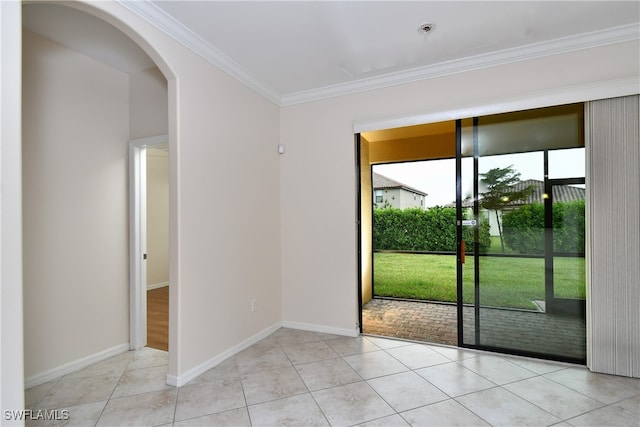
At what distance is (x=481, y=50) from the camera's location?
8.95 ft

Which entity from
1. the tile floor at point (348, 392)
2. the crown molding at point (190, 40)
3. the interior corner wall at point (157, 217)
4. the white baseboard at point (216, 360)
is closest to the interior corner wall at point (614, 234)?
the tile floor at point (348, 392)

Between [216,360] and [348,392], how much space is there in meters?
1.22

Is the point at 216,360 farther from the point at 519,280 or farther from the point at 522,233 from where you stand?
the point at 522,233

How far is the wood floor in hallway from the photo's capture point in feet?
10.7

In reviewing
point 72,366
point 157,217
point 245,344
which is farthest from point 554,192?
point 157,217

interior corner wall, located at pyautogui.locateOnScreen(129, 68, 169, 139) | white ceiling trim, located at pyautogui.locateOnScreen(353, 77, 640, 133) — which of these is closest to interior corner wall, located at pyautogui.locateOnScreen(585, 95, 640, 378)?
white ceiling trim, located at pyautogui.locateOnScreen(353, 77, 640, 133)

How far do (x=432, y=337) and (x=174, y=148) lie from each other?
320cm

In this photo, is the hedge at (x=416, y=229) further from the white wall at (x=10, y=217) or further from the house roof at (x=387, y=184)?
the white wall at (x=10, y=217)

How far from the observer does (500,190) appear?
290 cm

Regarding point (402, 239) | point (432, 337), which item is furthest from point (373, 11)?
point (402, 239)

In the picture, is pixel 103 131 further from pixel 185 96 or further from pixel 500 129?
pixel 500 129

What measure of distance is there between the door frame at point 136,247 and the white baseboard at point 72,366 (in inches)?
5.2

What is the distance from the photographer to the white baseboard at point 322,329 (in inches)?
132

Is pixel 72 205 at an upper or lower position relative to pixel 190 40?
lower
